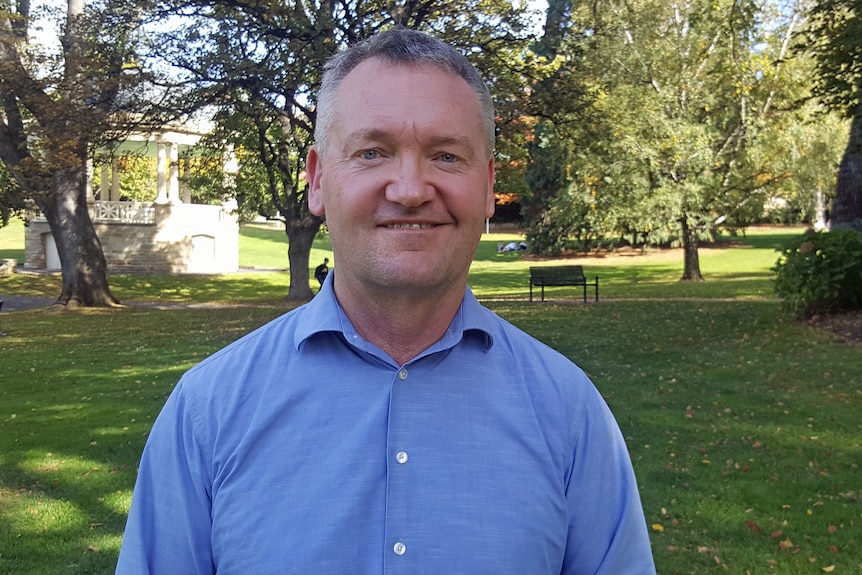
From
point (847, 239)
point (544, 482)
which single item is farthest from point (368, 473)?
point (847, 239)

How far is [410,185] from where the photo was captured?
1.76 metres

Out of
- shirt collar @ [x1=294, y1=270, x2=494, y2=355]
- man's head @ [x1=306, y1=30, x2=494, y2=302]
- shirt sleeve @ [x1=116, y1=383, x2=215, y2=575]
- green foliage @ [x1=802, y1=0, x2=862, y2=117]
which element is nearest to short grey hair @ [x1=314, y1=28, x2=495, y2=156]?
man's head @ [x1=306, y1=30, x2=494, y2=302]

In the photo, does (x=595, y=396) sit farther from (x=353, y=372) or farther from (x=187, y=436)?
(x=187, y=436)

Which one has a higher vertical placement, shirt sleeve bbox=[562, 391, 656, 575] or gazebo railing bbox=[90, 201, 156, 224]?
gazebo railing bbox=[90, 201, 156, 224]

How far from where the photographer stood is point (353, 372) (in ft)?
5.84

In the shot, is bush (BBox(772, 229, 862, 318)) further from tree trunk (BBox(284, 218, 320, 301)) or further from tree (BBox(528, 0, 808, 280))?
tree trunk (BBox(284, 218, 320, 301))

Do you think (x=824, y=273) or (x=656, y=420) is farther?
(x=824, y=273)

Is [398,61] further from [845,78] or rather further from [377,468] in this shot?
[845,78]

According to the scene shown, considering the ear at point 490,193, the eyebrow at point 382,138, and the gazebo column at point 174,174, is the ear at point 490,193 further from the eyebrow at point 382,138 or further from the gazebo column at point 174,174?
the gazebo column at point 174,174

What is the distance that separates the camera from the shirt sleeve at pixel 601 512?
5.84 ft

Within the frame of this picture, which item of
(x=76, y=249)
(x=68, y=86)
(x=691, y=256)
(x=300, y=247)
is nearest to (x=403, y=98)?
(x=68, y=86)

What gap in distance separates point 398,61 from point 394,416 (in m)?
0.75

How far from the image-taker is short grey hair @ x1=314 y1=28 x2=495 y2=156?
1834 mm

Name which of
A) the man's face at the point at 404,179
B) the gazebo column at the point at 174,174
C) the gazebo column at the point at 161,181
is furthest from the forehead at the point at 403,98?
the gazebo column at the point at 161,181
